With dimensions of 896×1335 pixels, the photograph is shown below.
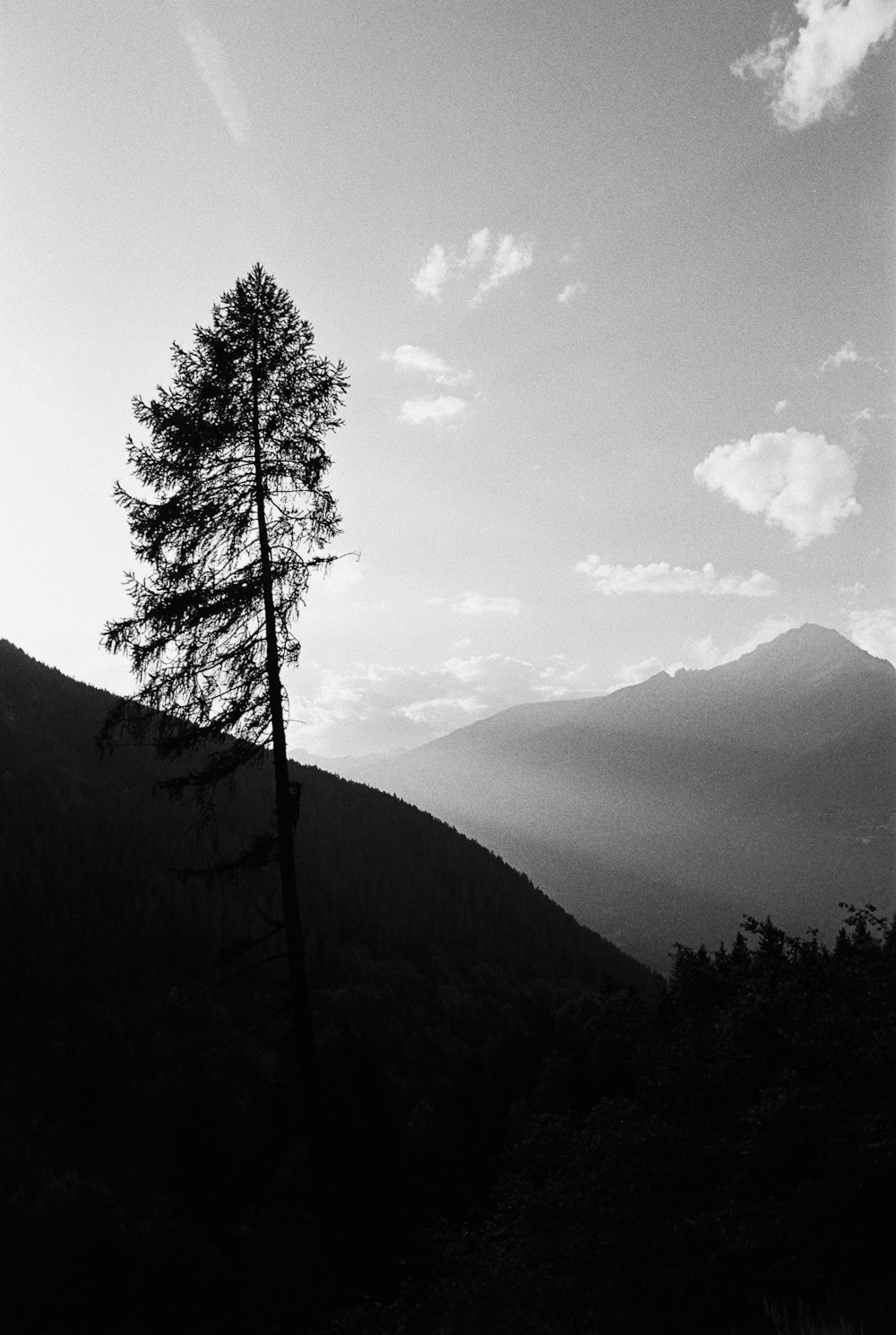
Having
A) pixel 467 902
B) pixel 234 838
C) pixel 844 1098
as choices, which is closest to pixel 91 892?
pixel 234 838

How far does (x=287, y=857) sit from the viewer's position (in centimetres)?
1104

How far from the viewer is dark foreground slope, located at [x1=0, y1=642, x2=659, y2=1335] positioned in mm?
29281

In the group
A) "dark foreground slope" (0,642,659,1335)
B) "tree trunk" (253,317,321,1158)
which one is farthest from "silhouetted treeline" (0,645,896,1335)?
"tree trunk" (253,317,321,1158)

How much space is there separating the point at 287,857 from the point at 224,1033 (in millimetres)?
82705

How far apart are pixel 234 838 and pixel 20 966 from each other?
3191 centimetres

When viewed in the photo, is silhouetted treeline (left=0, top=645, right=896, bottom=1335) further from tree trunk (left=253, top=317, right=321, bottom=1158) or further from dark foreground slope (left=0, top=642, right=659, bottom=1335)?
tree trunk (left=253, top=317, right=321, bottom=1158)

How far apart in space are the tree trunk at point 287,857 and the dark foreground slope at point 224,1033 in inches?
15.4

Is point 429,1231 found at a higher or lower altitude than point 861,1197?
lower

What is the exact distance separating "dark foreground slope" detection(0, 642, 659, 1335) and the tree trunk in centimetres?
39

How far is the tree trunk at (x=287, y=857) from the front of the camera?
10.5 meters

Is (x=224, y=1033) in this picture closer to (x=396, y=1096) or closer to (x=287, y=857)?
(x=396, y=1096)

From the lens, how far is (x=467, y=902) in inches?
4850

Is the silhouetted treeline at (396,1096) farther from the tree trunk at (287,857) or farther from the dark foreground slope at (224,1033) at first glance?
the tree trunk at (287,857)

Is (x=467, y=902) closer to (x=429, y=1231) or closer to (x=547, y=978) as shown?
(x=547, y=978)
